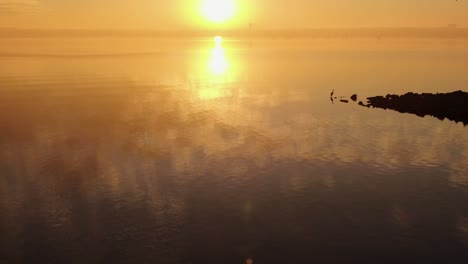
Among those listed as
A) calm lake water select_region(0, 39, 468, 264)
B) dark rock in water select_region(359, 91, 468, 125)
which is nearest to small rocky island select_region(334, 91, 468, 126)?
dark rock in water select_region(359, 91, 468, 125)

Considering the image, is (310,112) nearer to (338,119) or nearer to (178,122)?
(338,119)

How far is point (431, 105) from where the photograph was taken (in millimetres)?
112500

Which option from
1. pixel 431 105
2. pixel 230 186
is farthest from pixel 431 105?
pixel 230 186

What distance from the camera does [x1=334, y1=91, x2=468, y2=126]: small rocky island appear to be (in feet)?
345

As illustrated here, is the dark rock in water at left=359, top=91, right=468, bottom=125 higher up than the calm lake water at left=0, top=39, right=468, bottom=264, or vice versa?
the dark rock in water at left=359, top=91, right=468, bottom=125

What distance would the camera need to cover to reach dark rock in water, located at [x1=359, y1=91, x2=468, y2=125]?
345 ft

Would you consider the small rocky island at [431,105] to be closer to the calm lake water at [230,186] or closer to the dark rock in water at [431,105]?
the dark rock in water at [431,105]

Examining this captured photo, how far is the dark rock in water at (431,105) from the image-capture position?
105 meters

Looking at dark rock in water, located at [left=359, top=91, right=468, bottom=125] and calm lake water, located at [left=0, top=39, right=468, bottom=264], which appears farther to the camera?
dark rock in water, located at [left=359, top=91, right=468, bottom=125]

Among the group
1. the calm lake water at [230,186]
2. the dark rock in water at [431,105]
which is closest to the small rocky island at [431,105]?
the dark rock in water at [431,105]

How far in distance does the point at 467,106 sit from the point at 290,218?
80486mm

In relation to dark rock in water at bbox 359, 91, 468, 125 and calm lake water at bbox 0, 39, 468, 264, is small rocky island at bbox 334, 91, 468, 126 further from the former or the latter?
calm lake water at bbox 0, 39, 468, 264

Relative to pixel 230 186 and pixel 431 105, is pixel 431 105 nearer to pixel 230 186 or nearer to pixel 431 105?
pixel 431 105

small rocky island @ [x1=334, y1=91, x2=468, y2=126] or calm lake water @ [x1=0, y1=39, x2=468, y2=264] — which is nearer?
calm lake water @ [x1=0, y1=39, x2=468, y2=264]
